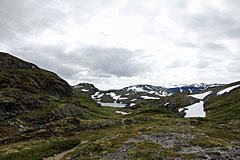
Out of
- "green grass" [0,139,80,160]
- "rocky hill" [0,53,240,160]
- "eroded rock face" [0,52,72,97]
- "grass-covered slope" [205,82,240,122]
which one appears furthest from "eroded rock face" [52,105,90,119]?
"grass-covered slope" [205,82,240,122]

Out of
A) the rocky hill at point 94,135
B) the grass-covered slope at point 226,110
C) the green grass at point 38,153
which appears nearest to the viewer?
the rocky hill at point 94,135

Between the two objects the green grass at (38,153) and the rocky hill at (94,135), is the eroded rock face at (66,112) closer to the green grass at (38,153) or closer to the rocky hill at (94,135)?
the rocky hill at (94,135)

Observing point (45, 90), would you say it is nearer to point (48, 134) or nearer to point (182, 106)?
point (48, 134)

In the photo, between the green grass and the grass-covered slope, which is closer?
the green grass

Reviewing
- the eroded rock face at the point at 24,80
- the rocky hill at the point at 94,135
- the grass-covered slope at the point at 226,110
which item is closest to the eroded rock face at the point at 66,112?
the rocky hill at the point at 94,135

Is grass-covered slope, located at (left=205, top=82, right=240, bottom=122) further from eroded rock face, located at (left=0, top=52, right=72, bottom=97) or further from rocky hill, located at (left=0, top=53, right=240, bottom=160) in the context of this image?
eroded rock face, located at (left=0, top=52, right=72, bottom=97)

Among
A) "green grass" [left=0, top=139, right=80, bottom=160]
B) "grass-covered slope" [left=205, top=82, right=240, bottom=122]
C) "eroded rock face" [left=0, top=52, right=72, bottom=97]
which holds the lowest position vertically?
"grass-covered slope" [left=205, top=82, right=240, bottom=122]

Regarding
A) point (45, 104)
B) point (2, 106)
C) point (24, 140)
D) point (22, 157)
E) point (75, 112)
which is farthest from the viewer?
point (75, 112)

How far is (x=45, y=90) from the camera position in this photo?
464 feet

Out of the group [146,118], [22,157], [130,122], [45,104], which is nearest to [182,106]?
[146,118]

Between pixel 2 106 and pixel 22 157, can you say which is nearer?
pixel 22 157

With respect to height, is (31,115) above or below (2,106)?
below

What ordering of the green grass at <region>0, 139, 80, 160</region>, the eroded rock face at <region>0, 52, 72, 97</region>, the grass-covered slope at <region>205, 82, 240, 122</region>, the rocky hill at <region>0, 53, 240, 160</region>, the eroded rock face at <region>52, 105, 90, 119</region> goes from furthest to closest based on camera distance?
the eroded rock face at <region>0, 52, 72, 97</region> < the grass-covered slope at <region>205, 82, 240, 122</region> < the eroded rock face at <region>52, 105, 90, 119</region> < the green grass at <region>0, 139, 80, 160</region> < the rocky hill at <region>0, 53, 240, 160</region>

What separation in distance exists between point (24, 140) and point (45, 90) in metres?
107
